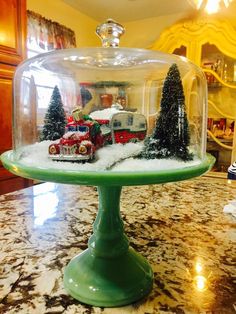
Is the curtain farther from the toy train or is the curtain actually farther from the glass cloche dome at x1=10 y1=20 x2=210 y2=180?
the toy train

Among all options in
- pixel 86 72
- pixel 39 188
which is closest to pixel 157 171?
pixel 86 72

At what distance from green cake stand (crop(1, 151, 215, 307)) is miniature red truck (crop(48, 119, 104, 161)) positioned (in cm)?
6

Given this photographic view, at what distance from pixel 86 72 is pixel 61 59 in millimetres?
95

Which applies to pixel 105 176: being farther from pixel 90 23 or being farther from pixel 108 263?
pixel 90 23

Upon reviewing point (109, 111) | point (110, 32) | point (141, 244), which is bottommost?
point (141, 244)

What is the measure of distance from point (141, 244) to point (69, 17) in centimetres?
307

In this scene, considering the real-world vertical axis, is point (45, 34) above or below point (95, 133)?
above

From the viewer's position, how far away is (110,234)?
1.76 feet

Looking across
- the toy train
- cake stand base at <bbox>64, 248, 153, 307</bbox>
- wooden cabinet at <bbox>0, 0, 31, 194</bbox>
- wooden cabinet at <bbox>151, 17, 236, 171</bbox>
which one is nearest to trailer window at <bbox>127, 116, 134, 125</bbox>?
the toy train

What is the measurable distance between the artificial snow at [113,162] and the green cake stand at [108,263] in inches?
0.8

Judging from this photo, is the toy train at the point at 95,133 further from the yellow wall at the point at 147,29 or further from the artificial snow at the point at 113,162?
the yellow wall at the point at 147,29

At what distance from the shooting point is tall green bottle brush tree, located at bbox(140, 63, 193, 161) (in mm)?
492

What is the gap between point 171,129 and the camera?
1.68ft

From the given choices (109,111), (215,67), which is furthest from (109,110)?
(215,67)
